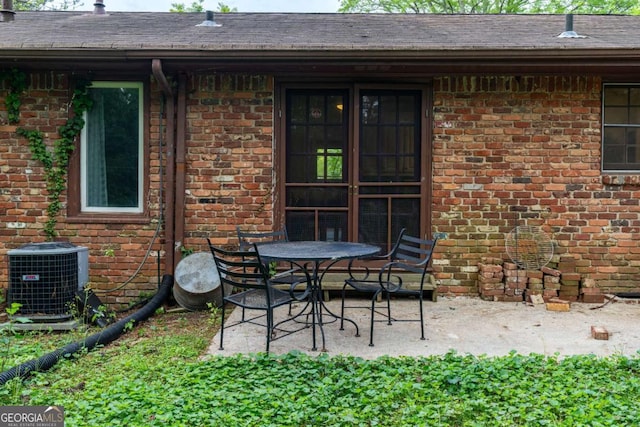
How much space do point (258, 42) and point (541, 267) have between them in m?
3.78

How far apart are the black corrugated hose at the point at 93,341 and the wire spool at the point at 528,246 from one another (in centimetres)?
370

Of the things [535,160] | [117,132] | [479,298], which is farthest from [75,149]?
[535,160]

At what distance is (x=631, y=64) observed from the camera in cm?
489

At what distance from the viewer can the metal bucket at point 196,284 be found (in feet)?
16.2

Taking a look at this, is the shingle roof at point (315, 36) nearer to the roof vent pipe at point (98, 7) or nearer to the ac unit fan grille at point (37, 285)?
the roof vent pipe at point (98, 7)

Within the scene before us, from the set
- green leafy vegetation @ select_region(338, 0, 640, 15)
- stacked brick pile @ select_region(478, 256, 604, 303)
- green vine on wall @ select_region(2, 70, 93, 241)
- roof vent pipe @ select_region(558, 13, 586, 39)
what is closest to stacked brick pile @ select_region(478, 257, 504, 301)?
stacked brick pile @ select_region(478, 256, 604, 303)

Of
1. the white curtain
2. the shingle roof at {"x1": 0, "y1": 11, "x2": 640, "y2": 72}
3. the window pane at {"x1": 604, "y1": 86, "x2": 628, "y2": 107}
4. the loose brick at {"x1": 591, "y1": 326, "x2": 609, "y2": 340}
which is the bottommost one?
the loose brick at {"x1": 591, "y1": 326, "x2": 609, "y2": 340}

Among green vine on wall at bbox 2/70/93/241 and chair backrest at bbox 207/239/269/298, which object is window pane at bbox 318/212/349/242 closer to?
chair backrest at bbox 207/239/269/298

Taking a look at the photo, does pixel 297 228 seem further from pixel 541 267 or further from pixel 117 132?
pixel 541 267

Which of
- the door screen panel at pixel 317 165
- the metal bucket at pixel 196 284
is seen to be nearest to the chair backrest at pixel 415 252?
the door screen panel at pixel 317 165

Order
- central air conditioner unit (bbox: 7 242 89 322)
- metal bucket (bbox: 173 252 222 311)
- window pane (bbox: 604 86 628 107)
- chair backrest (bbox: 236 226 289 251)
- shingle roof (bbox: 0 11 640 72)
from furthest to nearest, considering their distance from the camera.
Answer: window pane (bbox: 604 86 628 107) → metal bucket (bbox: 173 252 222 311) → shingle roof (bbox: 0 11 640 72) → chair backrest (bbox: 236 226 289 251) → central air conditioner unit (bbox: 7 242 89 322)

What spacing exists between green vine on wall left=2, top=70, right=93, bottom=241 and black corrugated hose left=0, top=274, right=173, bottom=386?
1.38m

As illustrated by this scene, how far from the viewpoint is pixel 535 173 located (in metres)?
5.32

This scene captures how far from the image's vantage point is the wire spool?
207 inches
